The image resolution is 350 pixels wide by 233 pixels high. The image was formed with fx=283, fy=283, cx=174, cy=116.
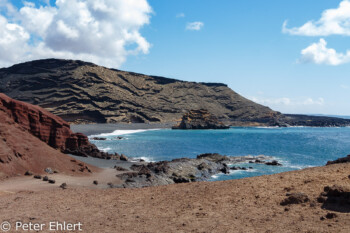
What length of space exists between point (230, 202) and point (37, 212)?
23.6 feet

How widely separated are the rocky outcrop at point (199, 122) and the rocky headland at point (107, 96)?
61.4 feet

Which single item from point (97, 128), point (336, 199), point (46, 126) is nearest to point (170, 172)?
point (46, 126)

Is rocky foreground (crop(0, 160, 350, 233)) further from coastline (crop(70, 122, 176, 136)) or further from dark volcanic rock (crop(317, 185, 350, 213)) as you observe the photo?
coastline (crop(70, 122, 176, 136))

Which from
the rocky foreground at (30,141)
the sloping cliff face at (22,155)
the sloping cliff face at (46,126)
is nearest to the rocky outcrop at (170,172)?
the rocky foreground at (30,141)

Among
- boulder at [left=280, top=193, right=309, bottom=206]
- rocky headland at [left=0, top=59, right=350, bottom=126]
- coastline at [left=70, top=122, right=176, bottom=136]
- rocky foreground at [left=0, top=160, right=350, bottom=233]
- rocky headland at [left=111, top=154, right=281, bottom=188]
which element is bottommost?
rocky headland at [left=111, top=154, right=281, bottom=188]

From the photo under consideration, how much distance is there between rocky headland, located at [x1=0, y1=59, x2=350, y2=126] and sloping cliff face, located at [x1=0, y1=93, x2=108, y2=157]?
103 meters

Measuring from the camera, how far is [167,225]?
8.98 metres

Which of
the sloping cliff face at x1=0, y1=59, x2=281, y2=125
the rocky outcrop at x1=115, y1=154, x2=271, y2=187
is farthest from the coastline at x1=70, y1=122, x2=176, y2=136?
the rocky outcrop at x1=115, y1=154, x2=271, y2=187

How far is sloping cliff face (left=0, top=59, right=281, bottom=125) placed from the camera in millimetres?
138000

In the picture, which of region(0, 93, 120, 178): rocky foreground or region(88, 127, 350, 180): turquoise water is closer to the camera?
region(0, 93, 120, 178): rocky foreground

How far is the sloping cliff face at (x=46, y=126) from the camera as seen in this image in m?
23.0

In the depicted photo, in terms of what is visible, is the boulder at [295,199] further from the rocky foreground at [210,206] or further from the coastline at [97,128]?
the coastline at [97,128]

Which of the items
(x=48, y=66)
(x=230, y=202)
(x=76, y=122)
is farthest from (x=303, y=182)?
(x=48, y=66)

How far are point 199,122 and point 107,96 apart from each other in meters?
50.0
